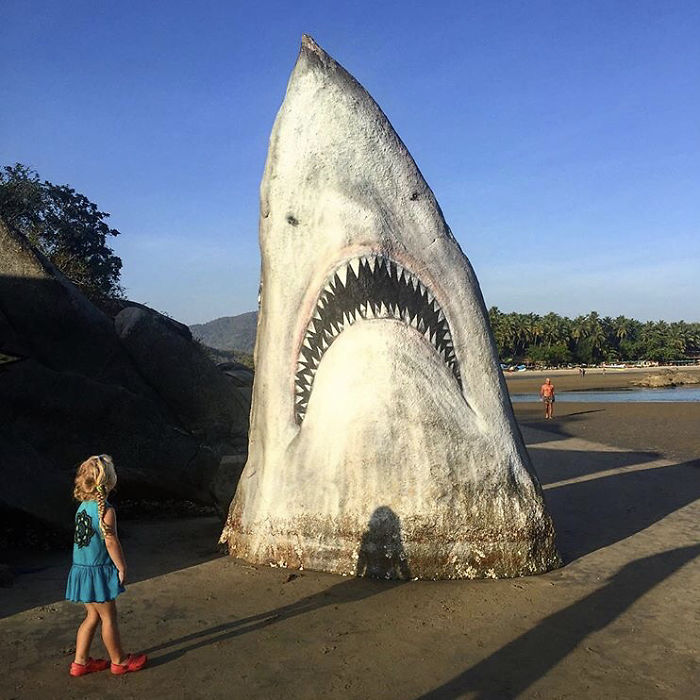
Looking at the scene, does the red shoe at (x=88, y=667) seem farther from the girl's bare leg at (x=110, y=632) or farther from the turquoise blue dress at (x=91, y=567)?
the turquoise blue dress at (x=91, y=567)

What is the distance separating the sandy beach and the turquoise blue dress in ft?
1.24

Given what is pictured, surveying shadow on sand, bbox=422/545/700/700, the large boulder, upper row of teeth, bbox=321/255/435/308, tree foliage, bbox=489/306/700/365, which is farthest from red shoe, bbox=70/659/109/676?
tree foliage, bbox=489/306/700/365

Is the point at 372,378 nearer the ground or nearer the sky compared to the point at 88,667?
nearer the sky

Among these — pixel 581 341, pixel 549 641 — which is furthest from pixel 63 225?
pixel 581 341

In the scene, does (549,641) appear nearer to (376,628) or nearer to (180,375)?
(376,628)

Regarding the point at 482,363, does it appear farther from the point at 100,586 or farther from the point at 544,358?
the point at 544,358

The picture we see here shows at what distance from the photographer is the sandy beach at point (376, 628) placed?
10.8ft

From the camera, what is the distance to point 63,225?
2667 cm

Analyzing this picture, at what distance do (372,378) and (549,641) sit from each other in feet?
6.70

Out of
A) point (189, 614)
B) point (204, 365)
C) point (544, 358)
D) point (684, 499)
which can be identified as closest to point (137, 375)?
point (204, 365)

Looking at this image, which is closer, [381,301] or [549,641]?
[549,641]

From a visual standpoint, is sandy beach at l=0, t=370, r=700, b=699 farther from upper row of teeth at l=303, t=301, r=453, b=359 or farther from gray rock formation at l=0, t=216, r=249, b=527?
upper row of teeth at l=303, t=301, r=453, b=359

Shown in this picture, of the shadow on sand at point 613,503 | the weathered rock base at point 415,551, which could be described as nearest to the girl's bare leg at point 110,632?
the weathered rock base at point 415,551

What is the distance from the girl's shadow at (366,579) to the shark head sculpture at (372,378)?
0.5 inches
